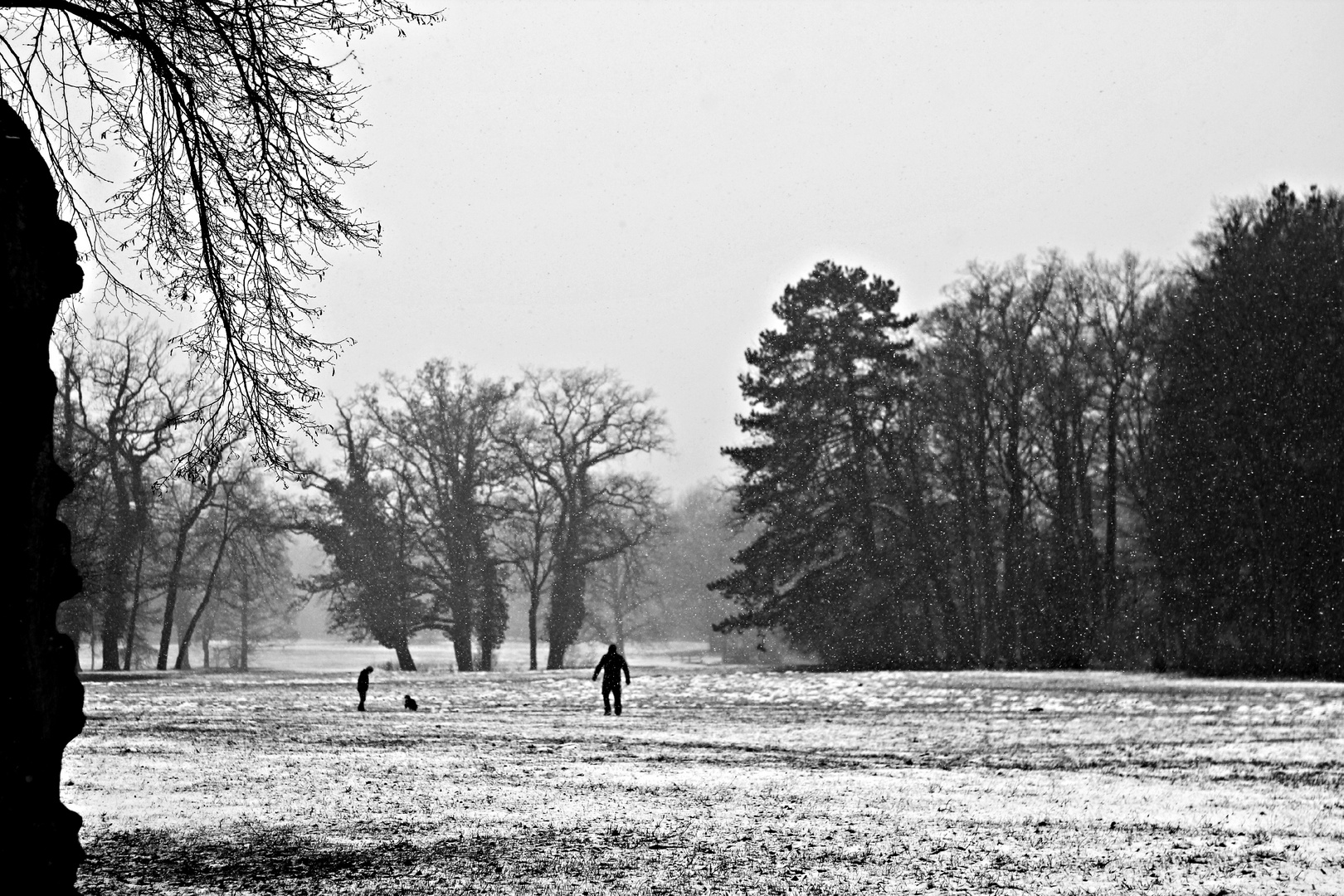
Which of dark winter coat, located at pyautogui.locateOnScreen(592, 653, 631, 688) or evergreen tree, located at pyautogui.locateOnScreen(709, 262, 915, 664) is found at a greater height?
evergreen tree, located at pyautogui.locateOnScreen(709, 262, 915, 664)

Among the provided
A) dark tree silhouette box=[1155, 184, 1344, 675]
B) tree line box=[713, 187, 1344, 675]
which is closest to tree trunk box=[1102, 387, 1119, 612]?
tree line box=[713, 187, 1344, 675]

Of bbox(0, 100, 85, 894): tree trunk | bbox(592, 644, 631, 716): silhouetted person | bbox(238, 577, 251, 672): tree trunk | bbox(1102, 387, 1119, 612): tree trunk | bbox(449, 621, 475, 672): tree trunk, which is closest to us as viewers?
bbox(0, 100, 85, 894): tree trunk

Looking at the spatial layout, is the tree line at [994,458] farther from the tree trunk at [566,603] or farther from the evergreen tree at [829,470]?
the tree trunk at [566,603]

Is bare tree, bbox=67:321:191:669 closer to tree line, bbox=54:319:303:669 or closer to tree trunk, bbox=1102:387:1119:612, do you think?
tree line, bbox=54:319:303:669

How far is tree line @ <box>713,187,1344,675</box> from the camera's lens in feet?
120

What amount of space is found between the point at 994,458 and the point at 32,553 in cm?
4441

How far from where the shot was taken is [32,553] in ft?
19.2

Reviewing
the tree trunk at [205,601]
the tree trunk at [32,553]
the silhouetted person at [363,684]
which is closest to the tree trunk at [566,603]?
the tree trunk at [205,601]

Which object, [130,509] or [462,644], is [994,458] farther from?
[130,509]

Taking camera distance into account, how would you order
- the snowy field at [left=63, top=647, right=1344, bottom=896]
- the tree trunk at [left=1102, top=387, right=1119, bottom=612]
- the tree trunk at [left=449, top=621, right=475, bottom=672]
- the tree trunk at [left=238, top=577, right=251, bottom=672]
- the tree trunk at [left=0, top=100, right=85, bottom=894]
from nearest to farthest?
the tree trunk at [left=0, top=100, right=85, bottom=894] < the snowy field at [left=63, top=647, right=1344, bottom=896] < the tree trunk at [left=1102, top=387, right=1119, bottom=612] < the tree trunk at [left=449, top=621, right=475, bottom=672] < the tree trunk at [left=238, top=577, right=251, bottom=672]

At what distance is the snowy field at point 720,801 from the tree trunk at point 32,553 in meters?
1.69

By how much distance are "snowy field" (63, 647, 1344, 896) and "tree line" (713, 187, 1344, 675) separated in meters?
16.1

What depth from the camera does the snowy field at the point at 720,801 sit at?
7.92 meters

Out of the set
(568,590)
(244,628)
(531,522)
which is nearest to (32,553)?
(568,590)
